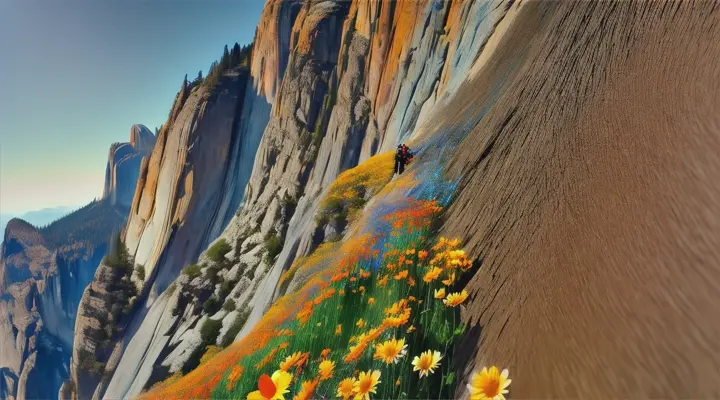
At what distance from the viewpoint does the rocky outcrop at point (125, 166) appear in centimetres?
6228

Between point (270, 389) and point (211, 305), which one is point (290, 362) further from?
point (211, 305)

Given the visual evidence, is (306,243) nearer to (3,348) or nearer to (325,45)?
(325,45)

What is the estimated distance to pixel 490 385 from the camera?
4.17 feet

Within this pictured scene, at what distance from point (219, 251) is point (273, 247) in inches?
241

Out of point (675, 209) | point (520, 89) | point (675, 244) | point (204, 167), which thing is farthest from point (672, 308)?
point (204, 167)

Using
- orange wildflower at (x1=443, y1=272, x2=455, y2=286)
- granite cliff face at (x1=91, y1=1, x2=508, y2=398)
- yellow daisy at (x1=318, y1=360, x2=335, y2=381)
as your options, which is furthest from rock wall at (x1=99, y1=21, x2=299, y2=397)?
orange wildflower at (x1=443, y1=272, x2=455, y2=286)

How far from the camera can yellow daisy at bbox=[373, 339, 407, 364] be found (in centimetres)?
160

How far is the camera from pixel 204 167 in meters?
27.1

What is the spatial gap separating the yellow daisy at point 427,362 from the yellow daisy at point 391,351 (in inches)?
2.8

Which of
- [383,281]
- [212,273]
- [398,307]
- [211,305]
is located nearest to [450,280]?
[398,307]

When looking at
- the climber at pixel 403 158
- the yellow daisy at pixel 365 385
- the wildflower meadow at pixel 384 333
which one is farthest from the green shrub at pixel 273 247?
the yellow daisy at pixel 365 385

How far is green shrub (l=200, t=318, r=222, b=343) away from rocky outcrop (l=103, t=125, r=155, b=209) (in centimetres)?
5436

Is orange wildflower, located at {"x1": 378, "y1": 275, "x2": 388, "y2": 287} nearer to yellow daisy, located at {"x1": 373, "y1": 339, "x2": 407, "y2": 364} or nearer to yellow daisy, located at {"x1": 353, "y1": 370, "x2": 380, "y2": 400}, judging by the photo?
yellow daisy, located at {"x1": 373, "y1": 339, "x2": 407, "y2": 364}

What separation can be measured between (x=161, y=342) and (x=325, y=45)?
61.9 feet
